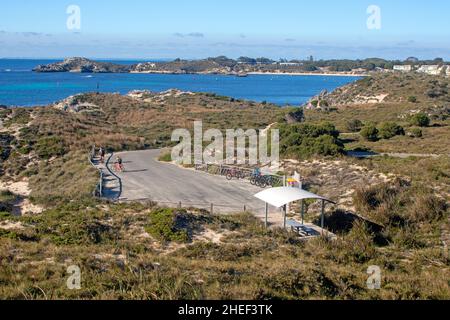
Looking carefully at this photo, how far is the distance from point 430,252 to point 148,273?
9.12m

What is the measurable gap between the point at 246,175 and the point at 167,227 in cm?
1083

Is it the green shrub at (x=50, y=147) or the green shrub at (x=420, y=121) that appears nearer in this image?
the green shrub at (x=50, y=147)

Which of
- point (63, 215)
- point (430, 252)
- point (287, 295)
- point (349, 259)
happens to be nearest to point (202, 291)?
point (287, 295)

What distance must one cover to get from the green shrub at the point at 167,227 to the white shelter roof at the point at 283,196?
3199 millimetres

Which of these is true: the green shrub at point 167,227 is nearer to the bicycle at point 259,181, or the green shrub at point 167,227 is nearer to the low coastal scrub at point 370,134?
the bicycle at point 259,181

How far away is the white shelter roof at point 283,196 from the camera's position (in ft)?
56.1

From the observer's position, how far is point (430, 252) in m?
15.2

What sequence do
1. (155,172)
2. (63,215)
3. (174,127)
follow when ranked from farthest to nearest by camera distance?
(174,127), (155,172), (63,215)

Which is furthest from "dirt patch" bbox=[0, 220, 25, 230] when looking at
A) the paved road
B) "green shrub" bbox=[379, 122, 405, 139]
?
"green shrub" bbox=[379, 122, 405, 139]

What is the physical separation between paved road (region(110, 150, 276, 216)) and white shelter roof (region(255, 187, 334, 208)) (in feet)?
6.69

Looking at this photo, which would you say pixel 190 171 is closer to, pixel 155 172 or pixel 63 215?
pixel 155 172

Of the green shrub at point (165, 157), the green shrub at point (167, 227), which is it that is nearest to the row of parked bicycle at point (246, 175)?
the green shrub at point (165, 157)

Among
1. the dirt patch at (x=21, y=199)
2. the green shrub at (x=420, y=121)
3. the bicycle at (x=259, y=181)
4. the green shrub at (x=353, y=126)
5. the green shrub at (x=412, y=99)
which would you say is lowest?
the dirt patch at (x=21, y=199)
